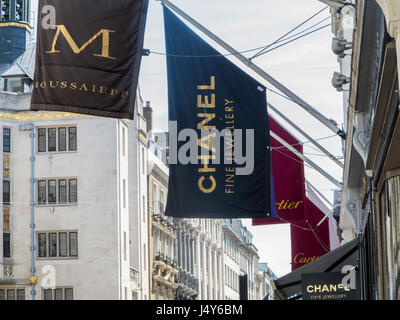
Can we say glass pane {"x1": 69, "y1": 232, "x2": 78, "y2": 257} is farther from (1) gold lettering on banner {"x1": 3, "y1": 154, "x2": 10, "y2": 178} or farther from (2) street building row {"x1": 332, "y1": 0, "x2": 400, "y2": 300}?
(2) street building row {"x1": 332, "y1": 0, "x2": 400, "y2": 300}

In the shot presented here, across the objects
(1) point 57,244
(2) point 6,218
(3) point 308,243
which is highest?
(2) point 6,218

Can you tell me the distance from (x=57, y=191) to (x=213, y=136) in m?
45.1

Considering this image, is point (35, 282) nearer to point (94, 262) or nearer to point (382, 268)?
point (94, 262)

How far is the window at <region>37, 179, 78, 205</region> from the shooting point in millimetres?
57688

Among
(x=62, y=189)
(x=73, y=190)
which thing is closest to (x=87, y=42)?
(x=73, y=190)

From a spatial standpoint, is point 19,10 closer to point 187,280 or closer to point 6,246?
point 6,246

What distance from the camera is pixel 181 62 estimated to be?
13641mm

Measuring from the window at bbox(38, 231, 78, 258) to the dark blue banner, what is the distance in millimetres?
43688

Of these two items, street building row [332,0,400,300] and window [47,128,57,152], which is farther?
window [47,128,57,152]

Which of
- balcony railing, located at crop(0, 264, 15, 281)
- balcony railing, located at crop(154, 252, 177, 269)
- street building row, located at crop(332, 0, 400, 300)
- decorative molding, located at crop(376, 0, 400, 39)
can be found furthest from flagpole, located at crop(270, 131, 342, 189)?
balcony railing, located at crop(154, 252, 177, 269)

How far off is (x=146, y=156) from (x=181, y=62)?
167 ft

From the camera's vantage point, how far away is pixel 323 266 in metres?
17.0

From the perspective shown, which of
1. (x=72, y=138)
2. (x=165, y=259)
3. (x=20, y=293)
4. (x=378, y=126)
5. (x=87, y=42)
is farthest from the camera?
(x=165, y=259)
